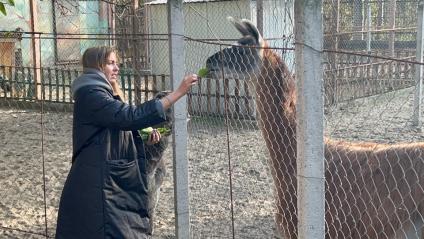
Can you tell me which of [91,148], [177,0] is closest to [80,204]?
[91,148]

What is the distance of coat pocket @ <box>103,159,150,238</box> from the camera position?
330cm

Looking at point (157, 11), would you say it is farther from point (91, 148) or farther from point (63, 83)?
point (91, 148)

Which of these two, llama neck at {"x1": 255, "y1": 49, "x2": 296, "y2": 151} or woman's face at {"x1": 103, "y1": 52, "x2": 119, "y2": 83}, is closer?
woman's face at {"x1": 103, "y1": 52, "x2": 119, "y2": 83}

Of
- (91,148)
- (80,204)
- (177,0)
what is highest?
(177,0)

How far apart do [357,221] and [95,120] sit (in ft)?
5.61

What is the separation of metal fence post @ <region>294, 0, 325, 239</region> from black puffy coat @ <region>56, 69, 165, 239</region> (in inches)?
39.5

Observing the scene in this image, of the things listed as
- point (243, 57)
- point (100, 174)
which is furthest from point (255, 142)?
point (100, 174)

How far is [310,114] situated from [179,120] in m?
1.51

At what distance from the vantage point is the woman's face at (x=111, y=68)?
11.2ft

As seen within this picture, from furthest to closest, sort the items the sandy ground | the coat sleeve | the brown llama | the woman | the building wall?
the building wall → the sandy ground → the brown llama → the woman → the coat sleeve

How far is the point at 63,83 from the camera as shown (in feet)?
38.7

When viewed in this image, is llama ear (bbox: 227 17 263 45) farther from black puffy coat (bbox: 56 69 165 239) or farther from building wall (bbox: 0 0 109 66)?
building wall (bbox: 0 0 109 66)

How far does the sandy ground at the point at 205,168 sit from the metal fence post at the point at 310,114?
1384 mm

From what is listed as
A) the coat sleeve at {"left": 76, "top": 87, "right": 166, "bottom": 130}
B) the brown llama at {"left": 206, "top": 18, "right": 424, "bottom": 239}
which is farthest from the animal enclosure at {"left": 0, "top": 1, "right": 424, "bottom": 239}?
the coat sleeve at {"left": 76, "top": 87, "right": 166, "bottom": 130}
